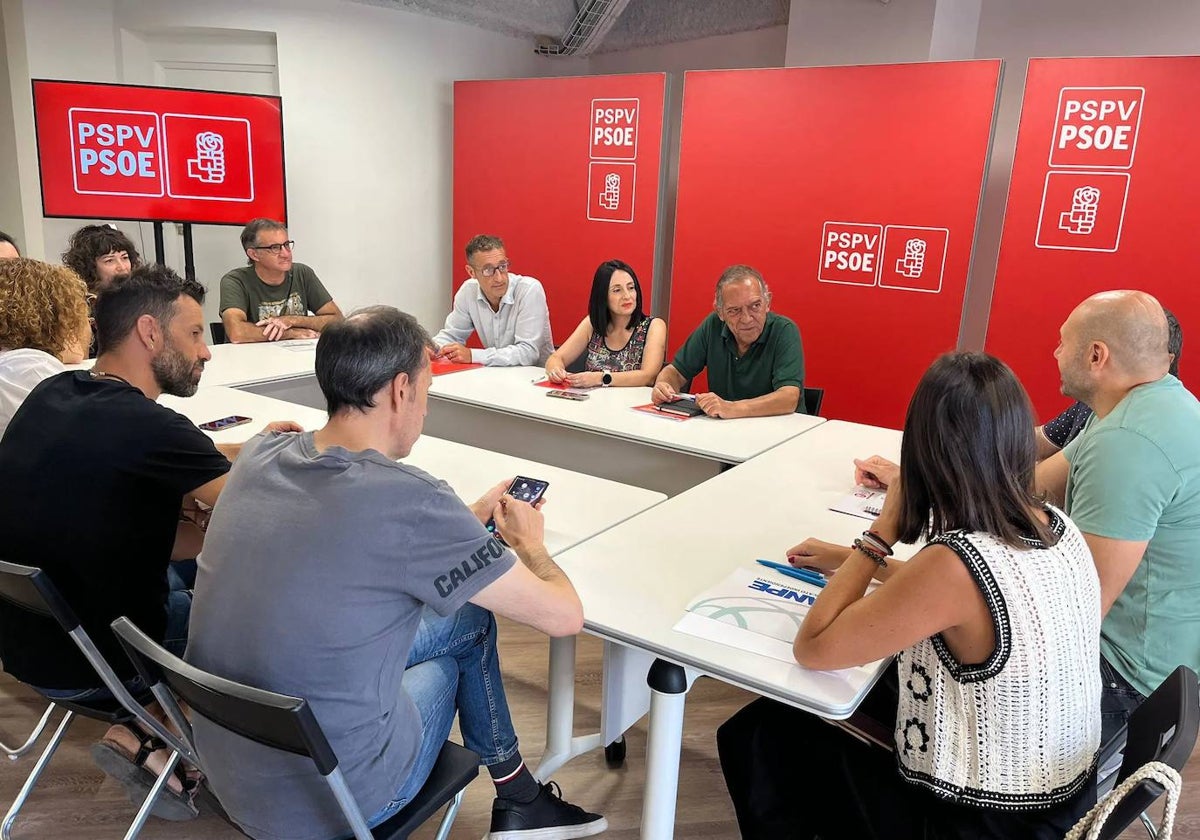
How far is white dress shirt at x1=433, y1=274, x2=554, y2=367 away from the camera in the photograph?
3935 mm

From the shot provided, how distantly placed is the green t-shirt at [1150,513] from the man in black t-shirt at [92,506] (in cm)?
173

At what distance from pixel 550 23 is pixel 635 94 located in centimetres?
129

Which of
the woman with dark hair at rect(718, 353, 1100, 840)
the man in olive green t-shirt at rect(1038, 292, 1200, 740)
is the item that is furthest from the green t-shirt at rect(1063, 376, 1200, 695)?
the woman with dark hair at rect(718, 353, 1100, 840)

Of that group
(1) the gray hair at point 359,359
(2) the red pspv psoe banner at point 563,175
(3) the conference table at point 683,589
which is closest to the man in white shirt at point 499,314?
(2) the red pspv psoe banner at point 563,175

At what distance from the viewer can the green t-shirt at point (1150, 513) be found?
1607 millimetres

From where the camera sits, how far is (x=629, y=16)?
594 cm

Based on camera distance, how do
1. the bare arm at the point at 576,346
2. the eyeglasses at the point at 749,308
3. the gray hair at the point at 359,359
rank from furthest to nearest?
the bare arm at the point at 576,346 < the eyeglasses at the point at 749,308 < the gray hair at the point at 359,359

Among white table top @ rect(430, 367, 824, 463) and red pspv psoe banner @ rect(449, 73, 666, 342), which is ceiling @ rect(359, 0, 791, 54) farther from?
white table top @ rect(430, 367, 824, 463)

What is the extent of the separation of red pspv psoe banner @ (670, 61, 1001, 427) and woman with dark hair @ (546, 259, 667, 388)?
49.9 inches

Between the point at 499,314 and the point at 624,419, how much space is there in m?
1.40

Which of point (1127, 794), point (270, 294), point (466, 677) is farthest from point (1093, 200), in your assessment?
point (270, 294)

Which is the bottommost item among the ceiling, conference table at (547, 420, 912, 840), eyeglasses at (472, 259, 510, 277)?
conference table at (547, 420, 912, 840)

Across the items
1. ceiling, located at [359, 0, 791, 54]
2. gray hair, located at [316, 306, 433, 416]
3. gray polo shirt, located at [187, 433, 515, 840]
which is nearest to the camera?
gray polo shirt, located at [187, 433, 515, 840]

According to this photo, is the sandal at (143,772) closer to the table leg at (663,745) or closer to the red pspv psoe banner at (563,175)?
the table leg at (663,745)
